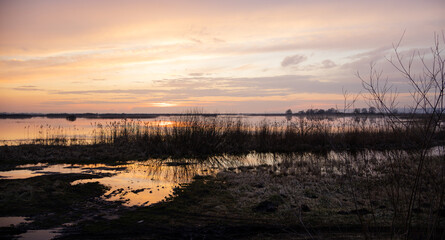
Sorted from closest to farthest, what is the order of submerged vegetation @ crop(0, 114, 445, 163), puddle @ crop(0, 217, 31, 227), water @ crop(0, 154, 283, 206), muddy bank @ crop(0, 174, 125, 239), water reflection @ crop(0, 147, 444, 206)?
puddle @ crop(0, 217, 31, 227), muddy bank @ crop(0, 174, 125, 239), water @ crop(0, 154, 283, 206), water reflection @ crop(0, 147, 444, 206), submerged vegetation @ crop(0, 114, 445, 163)

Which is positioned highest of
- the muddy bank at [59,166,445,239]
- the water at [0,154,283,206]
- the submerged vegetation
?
the submerged vegetation

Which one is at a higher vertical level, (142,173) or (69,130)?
(69,130)

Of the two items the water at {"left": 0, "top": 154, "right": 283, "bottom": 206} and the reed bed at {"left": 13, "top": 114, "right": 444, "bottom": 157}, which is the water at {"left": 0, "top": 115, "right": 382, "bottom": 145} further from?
the water at {"left": 0, "top": 154, "right": 283, "bottom": 206}

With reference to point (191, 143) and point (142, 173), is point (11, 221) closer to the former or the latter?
point (142, 173)

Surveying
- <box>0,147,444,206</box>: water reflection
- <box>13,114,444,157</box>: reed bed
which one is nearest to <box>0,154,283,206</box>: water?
<box>0,147,444,206</box>: water reflection

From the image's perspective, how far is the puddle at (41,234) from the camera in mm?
4578

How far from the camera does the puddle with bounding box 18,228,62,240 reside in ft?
15.0

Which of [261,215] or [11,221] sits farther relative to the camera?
[261,215]

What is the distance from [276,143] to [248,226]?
13086mm

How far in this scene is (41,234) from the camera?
4.71 m

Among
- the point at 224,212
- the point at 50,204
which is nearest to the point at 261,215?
the point at 224,212

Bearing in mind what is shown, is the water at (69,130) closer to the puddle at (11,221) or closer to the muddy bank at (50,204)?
the muddy bank at (50,204)

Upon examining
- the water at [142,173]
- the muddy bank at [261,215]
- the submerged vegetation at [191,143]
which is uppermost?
the submerged vegetation at [191,143]

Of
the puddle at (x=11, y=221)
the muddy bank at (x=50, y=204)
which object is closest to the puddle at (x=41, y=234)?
the muddy bank at (x=50, y=204)
